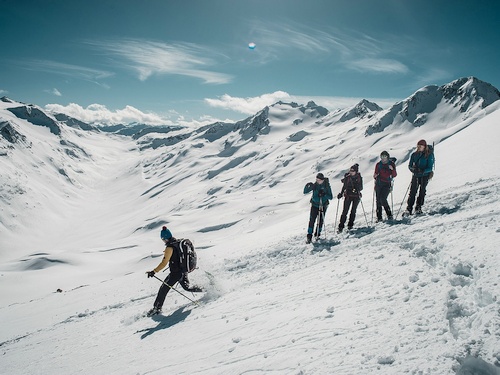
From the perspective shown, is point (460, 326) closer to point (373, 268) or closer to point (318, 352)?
point (318, 352)

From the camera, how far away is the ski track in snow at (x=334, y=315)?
16.2 feet

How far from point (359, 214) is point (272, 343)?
1058cm

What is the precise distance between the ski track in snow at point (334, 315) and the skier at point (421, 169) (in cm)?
61

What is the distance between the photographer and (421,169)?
11.9m

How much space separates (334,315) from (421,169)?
8174mm

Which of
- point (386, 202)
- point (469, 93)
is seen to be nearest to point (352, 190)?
point (386, 202)

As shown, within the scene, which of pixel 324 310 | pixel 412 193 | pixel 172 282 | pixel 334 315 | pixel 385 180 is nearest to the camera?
pixel 334 315

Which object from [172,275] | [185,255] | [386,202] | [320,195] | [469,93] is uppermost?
[469,93]

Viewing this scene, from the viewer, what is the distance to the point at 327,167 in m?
123

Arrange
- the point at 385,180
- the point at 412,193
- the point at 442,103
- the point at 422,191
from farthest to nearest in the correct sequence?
the point at 442,103
the point at 385,180
the point at 412,193
the point at 422,191

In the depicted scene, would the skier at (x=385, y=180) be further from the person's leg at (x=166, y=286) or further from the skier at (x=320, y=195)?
the person's leg at (x=166, y=286)

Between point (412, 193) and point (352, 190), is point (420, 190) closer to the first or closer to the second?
point (412, 193)

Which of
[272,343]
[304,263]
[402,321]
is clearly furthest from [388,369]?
[304,263]

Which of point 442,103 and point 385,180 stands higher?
point 442,103
